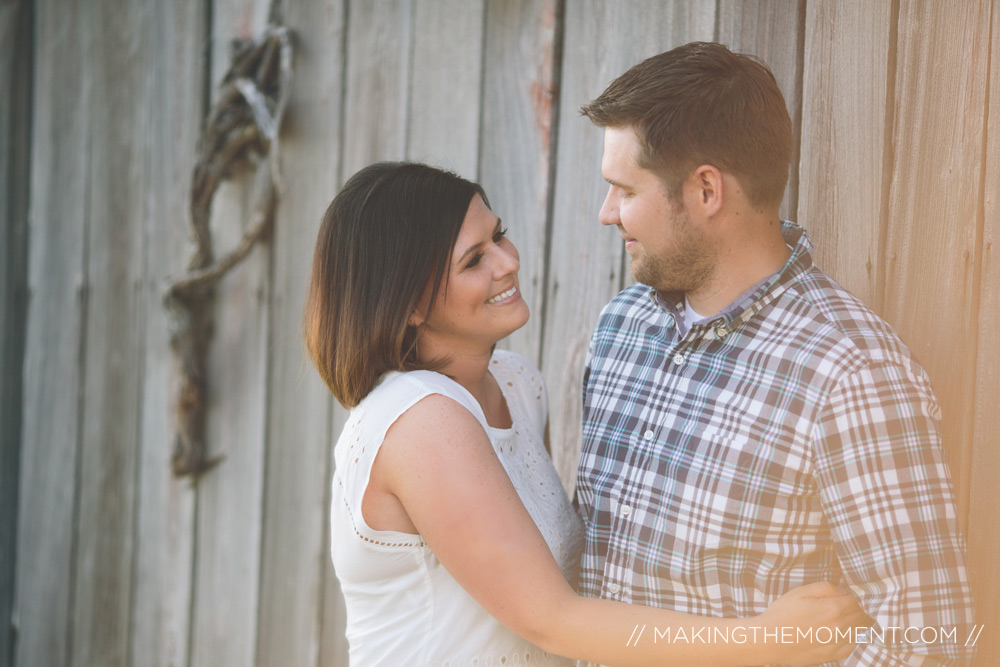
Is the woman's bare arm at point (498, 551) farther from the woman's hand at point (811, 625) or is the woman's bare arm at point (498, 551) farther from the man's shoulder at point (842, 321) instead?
the man's shoulder at point (842, 321)

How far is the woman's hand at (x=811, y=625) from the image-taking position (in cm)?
126

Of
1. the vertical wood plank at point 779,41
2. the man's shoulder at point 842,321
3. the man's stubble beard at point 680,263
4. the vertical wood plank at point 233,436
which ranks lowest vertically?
the vertical wood plank at point 233,436

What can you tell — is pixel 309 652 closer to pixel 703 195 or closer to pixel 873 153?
pixel 703 195

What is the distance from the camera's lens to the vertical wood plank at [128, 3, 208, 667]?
2.75 m

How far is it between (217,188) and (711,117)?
167 centimetres

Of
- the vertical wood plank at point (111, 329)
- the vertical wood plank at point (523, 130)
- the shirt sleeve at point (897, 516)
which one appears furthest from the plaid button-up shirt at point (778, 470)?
the vertical wood plank at point (111, 329)

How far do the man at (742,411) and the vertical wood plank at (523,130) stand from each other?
450 mm

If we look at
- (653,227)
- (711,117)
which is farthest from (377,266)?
(711,117)

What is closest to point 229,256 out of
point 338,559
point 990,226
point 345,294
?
point 345,294

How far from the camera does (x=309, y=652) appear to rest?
2.46 meters

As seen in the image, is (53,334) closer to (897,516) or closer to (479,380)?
(479,380)

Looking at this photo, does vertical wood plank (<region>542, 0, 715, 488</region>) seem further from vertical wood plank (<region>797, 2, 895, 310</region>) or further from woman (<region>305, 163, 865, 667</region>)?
vertical wood plank (<region>797, 2, 895, 310</region>)

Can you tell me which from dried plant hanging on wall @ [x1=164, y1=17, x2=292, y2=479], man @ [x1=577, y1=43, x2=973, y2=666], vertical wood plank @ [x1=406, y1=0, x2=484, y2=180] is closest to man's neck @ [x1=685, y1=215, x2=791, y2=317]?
man @ [x1=577, y1=43, x2=973, y2=666]

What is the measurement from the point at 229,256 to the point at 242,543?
0.85m
